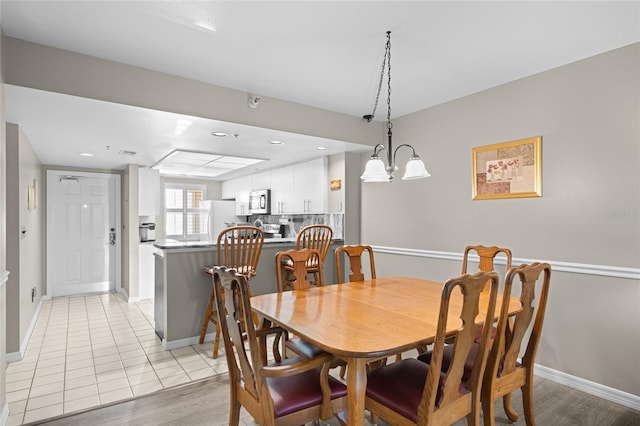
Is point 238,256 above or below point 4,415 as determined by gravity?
above

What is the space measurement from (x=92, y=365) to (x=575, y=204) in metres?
4.09

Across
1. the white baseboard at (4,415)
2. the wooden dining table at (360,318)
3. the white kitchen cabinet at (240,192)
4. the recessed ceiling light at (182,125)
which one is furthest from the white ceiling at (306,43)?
the white kitchen cabinet at (240,192)

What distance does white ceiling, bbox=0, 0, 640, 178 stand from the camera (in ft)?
6.32

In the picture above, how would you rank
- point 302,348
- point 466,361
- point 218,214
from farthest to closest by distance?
1. point 218,214
2. point 302,348
3. point 466,361

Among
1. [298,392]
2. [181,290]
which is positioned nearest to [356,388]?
[298,392]

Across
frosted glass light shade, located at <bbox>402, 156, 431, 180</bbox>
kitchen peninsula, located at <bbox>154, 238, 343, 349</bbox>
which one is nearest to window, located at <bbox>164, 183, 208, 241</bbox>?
kitchen peninsula, located at <bbox>154, 238, 343, 349</bbox>

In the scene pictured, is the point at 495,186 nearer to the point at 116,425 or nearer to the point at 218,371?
the point at 218,371

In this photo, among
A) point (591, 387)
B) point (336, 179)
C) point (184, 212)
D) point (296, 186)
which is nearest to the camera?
point (591, 387)

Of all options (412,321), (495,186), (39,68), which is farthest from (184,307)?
(495,186)

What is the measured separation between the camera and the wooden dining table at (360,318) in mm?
1415

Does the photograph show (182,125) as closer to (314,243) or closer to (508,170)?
(314,243)

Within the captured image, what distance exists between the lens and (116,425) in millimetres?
2113

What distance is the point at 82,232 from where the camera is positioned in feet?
18.5

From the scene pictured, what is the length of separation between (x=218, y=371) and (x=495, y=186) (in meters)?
2.83
